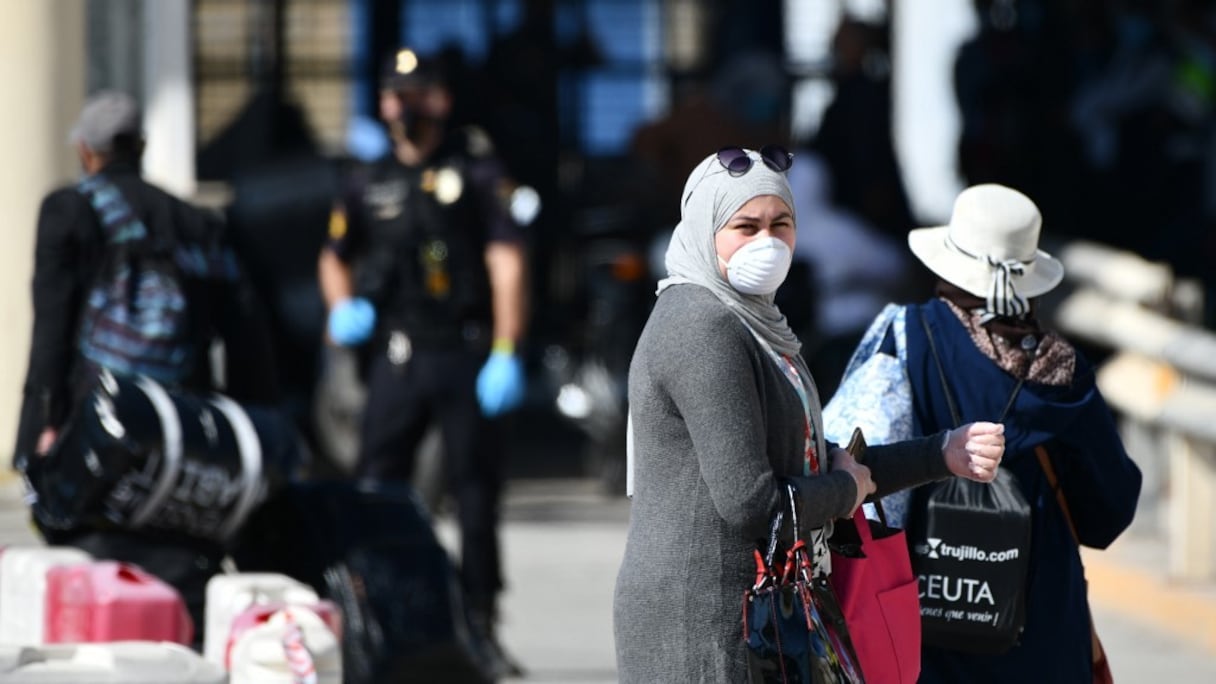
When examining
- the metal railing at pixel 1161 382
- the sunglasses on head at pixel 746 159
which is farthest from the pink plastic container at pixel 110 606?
the metal railing at pixel 1161 382

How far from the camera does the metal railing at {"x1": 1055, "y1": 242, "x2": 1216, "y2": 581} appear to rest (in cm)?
913

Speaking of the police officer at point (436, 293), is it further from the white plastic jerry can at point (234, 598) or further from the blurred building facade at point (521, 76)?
the blurred building facade at point (521, 76)

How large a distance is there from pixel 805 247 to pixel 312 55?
14.6 feet

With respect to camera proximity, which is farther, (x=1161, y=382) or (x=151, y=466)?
(x=1161, y=382)

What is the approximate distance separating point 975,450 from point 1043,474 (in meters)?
0.69

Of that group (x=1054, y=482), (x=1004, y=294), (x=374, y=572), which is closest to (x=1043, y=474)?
(x=1054, y=482)

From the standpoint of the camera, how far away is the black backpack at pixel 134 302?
21.9 ft

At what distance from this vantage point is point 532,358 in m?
14.5

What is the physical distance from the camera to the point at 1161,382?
986 centimetres

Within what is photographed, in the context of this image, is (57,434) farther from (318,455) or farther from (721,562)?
(318,455)

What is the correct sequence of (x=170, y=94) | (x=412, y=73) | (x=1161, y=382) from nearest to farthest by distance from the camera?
1. (x=412, y=73)
2. (x=1161, y=382)
3. (x=170, y=94)

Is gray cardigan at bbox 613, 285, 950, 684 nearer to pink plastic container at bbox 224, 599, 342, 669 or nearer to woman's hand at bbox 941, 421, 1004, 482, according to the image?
woman's hand at bbox 941, 421, 1004, 482

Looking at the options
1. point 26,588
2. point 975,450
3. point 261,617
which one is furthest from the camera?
point 26,588

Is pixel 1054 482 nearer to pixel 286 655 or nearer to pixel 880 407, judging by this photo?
pixel 880 407
